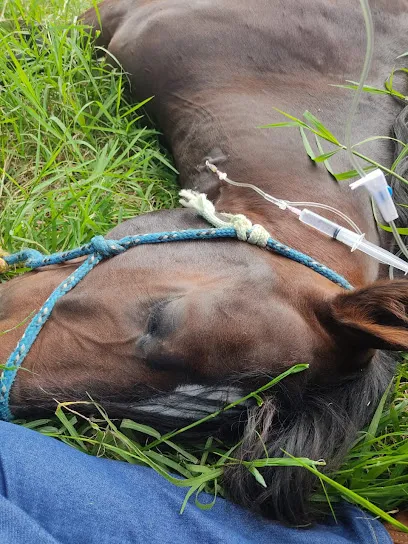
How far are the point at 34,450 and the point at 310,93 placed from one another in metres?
1.35

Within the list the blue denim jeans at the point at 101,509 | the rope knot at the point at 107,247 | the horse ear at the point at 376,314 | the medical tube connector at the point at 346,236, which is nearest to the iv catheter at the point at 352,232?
the medical tube connector at the point at 346,236

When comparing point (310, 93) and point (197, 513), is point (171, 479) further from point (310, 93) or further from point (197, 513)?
point (310, 93)

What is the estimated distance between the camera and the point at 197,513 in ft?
4.66

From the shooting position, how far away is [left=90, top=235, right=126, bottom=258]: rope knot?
1496mm

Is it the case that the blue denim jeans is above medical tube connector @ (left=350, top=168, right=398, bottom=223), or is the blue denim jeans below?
below

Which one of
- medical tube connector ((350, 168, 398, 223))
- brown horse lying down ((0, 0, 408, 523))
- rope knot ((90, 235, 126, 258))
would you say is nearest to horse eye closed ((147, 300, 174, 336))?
brown horse lying down ((0, 0, 408, 523))

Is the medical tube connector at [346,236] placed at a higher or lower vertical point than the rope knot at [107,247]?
lower

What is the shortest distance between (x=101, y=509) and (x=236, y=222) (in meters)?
0.70

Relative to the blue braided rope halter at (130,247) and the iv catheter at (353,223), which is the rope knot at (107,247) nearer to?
the blue braided rope halter at (130,247)

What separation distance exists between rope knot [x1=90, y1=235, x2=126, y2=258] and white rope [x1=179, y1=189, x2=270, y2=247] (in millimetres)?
233

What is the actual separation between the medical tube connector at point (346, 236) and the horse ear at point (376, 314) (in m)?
0.26

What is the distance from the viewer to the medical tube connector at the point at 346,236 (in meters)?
1.58

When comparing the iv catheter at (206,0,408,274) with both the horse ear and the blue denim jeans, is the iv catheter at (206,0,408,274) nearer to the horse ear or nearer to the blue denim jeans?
the horse ear

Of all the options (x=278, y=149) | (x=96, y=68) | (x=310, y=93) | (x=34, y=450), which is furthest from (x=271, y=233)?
(x=96, y=68)
